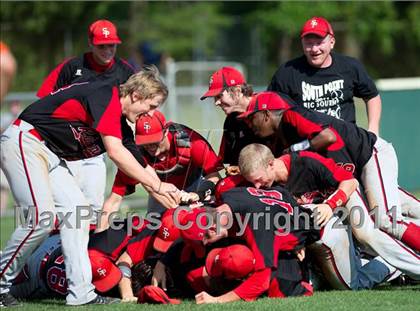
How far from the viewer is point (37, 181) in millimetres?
6328

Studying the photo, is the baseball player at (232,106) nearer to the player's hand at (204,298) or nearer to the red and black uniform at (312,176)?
the red and black uniform at (312,176)

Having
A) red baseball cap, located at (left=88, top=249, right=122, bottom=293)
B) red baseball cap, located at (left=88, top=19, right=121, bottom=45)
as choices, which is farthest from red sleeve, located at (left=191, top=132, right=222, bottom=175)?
red baseball cap, located at (left=88, top=19, right=121, bottom=45)

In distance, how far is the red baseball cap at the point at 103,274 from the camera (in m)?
6.61

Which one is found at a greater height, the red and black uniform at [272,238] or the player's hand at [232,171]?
the player's hand at [232,171]

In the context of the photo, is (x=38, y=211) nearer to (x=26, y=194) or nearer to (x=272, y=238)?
(x=26, y=194)

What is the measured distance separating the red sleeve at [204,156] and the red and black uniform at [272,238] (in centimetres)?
107

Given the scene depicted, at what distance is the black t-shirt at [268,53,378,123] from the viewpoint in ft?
26.2

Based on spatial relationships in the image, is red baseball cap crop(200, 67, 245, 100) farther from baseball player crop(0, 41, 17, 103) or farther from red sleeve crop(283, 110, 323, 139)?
baseball player crop(0, 41, 17, 103)

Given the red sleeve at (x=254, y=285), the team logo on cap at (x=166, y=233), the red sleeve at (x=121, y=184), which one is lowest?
the red sleeve at (x=254, y=285)

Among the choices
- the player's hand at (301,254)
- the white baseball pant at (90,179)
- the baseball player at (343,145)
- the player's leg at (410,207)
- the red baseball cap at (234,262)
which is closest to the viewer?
the red baseball cap at (234,262)

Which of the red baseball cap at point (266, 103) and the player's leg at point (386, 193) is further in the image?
the red baseball cap at point (266, 103)

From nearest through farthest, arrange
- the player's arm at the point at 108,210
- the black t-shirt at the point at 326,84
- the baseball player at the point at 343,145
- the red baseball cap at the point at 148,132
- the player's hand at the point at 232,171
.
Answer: the baseball player at the point at 343,145 < the player's hand at the point at 232,171 < the player's arm at the point at 108,210 < the red baseball cap at the point at 148,132 < the black t-shirt at the point at 326,84

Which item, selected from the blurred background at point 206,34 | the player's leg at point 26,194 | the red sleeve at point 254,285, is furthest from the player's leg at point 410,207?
the blurred background at point 206,34

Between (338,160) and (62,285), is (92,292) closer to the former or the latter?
(62,285)
